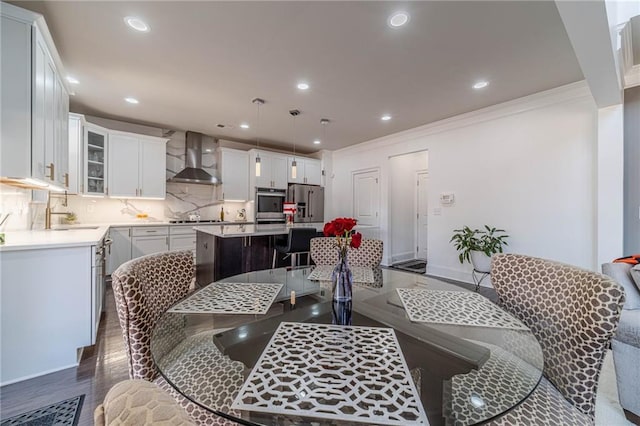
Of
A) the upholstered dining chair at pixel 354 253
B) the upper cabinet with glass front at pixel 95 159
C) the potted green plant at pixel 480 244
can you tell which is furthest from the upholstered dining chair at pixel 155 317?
the upper cabinet with glass front at pixel 95 159

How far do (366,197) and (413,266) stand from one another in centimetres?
180

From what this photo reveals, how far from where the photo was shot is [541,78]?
9.84 ft

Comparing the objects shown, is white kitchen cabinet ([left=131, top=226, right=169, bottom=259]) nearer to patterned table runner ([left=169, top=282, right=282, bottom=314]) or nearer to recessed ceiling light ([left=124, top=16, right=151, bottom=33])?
recessed ceiling light ([left=124, top=16, right=151, bottom=33])

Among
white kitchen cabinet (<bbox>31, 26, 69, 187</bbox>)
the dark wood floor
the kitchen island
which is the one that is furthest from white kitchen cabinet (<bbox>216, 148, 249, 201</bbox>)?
the dark wood floor

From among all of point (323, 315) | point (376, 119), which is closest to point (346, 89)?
point (376, 119)

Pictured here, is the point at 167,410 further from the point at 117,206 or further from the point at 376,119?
the point at 117,206

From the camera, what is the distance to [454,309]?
1268mm

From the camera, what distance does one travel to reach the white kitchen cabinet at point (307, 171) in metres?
6.29

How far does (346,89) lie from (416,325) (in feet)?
9.86

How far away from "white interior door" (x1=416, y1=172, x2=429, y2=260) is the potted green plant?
2173 millimetres

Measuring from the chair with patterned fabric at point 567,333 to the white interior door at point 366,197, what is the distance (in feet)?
14.7

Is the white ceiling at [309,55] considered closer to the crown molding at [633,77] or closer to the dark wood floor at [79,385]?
the crown molding at [633,77]


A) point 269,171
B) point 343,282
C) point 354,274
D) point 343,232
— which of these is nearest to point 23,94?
point 343,232

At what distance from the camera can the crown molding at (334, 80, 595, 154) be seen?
314 centimetres
